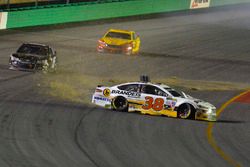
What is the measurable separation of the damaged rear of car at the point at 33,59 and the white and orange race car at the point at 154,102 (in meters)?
7.88

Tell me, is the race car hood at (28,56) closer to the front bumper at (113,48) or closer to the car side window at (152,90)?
the car side window at (152,90)

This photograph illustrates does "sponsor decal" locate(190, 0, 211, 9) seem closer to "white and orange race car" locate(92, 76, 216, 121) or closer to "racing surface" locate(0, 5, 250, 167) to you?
"racing surface" locate(0, 5, 250, 167)

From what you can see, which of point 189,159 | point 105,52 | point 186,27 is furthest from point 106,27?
point 189,159

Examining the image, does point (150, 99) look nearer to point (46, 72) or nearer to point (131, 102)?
point (131, 102)

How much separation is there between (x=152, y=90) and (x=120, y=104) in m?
1.26

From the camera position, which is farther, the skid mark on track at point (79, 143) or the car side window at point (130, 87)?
the car side window at point (130, 87)

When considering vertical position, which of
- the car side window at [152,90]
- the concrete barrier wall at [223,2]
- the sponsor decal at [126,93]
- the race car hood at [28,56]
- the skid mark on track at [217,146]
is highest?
the concrete barrier wall at [223,2]

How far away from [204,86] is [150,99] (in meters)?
9.62

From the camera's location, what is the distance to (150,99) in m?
27.5

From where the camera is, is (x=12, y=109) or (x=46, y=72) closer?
(x=12, y=109)

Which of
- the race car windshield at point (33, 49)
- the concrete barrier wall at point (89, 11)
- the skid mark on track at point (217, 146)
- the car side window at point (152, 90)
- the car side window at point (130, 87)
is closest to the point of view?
the skid mark on track at point (217, 146)

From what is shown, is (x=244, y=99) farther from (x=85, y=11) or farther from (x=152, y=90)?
(x=85, y=11)

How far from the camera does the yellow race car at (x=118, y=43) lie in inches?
1735

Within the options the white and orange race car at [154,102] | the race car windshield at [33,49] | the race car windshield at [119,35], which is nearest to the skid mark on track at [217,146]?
the white and orange race car at [154,102]
